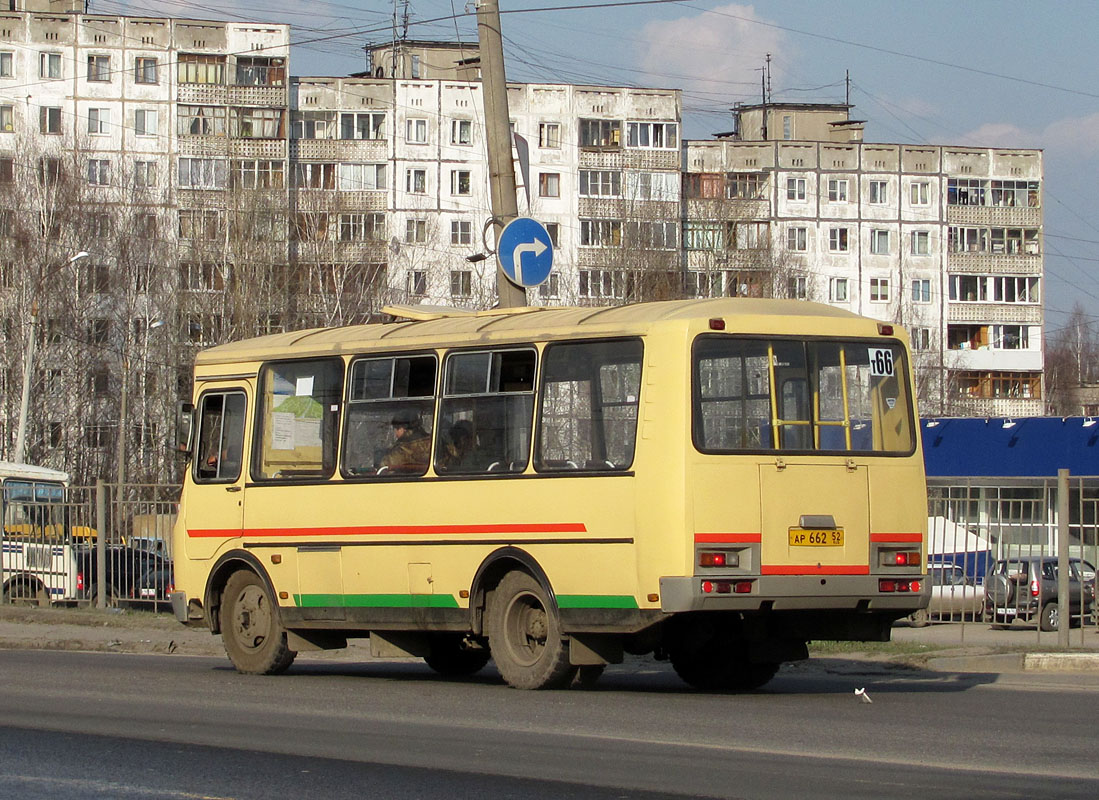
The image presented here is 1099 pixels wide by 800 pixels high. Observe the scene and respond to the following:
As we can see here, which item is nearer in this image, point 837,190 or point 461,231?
point 461,231

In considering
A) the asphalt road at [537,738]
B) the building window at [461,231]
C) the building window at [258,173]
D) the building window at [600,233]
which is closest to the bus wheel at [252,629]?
the asphalt road at [537,738]

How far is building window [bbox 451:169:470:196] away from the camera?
84688 millimetres

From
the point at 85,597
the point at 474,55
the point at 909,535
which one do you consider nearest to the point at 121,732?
the point at 909,535

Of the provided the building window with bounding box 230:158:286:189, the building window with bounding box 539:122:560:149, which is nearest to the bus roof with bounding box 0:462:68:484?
the building window with bounding box 230:158:286:189

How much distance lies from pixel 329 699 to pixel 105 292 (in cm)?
5722

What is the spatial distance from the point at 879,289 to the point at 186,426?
271ft

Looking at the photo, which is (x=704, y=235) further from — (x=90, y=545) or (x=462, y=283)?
(x=90, y=545)

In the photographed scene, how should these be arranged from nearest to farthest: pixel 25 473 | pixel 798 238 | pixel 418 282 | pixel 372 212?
pixel 25 473, pixel 418 282, pixel 372 212, pixel 798 238

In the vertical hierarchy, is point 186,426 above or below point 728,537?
above

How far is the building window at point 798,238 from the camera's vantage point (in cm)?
9469

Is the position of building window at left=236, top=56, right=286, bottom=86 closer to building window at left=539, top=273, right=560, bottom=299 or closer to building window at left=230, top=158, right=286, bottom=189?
building window at left=230, top=158, right=286, bottom=189

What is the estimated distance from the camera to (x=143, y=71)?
264 feet

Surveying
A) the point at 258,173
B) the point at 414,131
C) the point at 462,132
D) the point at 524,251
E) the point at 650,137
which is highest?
the point at 650,137

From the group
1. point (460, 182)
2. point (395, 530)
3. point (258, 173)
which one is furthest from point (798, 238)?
point (395, 530)
